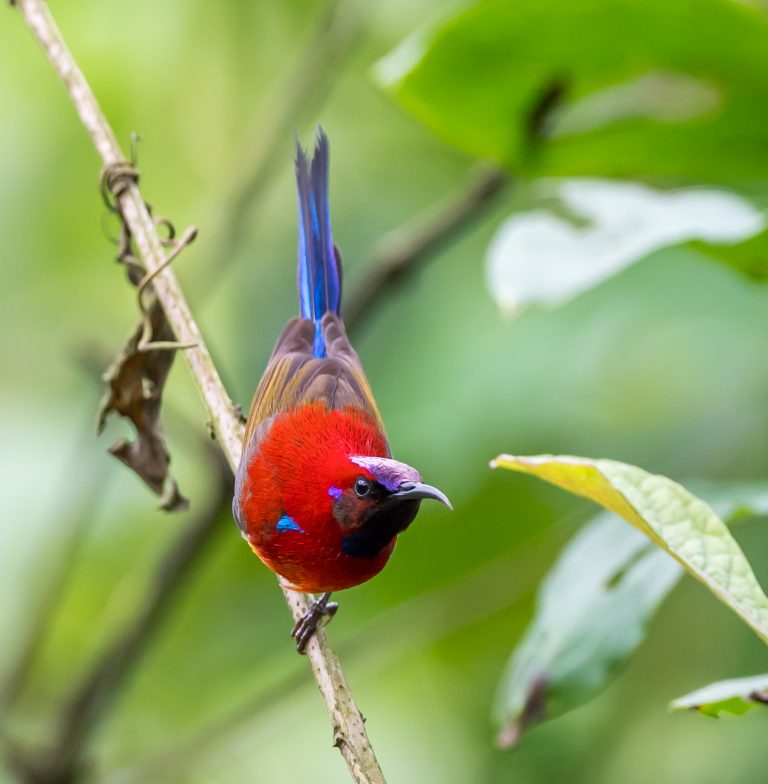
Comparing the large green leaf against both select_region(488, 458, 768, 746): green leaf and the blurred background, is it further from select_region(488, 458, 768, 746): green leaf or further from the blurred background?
the blurred background

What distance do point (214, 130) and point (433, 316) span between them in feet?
3.46

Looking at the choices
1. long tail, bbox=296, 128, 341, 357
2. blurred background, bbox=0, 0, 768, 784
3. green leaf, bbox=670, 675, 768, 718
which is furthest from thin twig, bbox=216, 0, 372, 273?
green leaf, bbox=670, 675, 768, 718

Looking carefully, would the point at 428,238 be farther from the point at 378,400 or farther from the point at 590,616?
the point at 590,616

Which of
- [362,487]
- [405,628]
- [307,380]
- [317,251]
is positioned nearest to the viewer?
[362,487]

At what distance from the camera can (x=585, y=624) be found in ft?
6.97

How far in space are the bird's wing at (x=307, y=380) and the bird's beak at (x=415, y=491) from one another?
453 millimetres

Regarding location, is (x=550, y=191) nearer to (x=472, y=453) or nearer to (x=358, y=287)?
(x=358, y=287)

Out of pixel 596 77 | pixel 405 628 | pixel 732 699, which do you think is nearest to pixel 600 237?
pixel 596 77

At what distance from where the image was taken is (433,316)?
3666mm

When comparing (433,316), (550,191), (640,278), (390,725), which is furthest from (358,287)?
(390,725)

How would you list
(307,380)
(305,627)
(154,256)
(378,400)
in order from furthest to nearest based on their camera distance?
(378,400) < (307,380) < (154,256) < (305,627)

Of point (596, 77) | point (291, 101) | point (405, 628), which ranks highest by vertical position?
→ point (291, 101)

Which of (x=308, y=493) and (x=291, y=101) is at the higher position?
(x=291, y=101)

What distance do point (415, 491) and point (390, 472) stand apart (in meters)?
0.13
